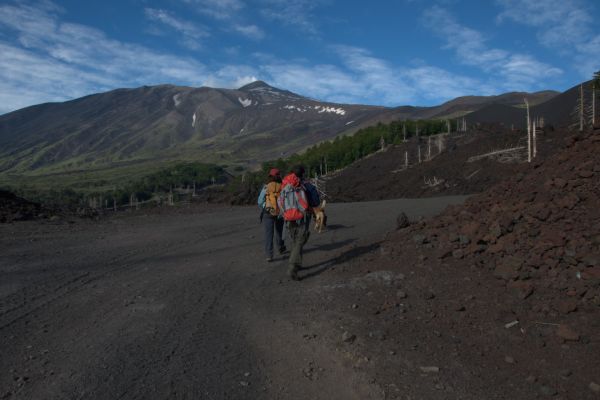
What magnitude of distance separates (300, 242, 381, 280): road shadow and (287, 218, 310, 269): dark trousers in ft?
1.02

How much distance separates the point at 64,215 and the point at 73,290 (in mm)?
13123

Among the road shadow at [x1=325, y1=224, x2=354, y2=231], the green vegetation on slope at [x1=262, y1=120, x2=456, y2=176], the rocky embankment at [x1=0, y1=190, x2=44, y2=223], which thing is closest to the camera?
the road shadow at [x1=325, y1=224, x2=354, y2=231]

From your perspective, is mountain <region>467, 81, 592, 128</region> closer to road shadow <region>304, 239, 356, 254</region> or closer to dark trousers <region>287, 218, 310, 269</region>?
road shadow <region>304, 239, 356, 254</region>

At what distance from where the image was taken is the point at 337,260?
963cm

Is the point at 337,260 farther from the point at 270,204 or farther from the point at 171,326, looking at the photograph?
the point at 171,326

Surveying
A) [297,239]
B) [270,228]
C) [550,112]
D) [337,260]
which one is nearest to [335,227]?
[270,228]

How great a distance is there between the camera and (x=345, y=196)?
38.0 metres

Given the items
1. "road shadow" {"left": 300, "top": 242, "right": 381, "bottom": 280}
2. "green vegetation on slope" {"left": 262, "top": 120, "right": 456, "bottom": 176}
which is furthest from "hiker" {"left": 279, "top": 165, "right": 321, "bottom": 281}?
"green vegetation on slope" {"left": 262, "top": 120, "right": 456, "bottom": 176}

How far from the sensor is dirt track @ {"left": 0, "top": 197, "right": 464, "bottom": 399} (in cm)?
459

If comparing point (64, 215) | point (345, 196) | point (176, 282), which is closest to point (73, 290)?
point (176, 282)

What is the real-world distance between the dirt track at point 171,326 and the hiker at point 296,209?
18.2 inches

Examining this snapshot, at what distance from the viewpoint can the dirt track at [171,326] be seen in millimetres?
4586

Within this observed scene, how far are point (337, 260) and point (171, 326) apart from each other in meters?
4.18

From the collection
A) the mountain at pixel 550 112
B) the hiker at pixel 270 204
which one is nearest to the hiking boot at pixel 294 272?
the hiker at pixel 270 204
